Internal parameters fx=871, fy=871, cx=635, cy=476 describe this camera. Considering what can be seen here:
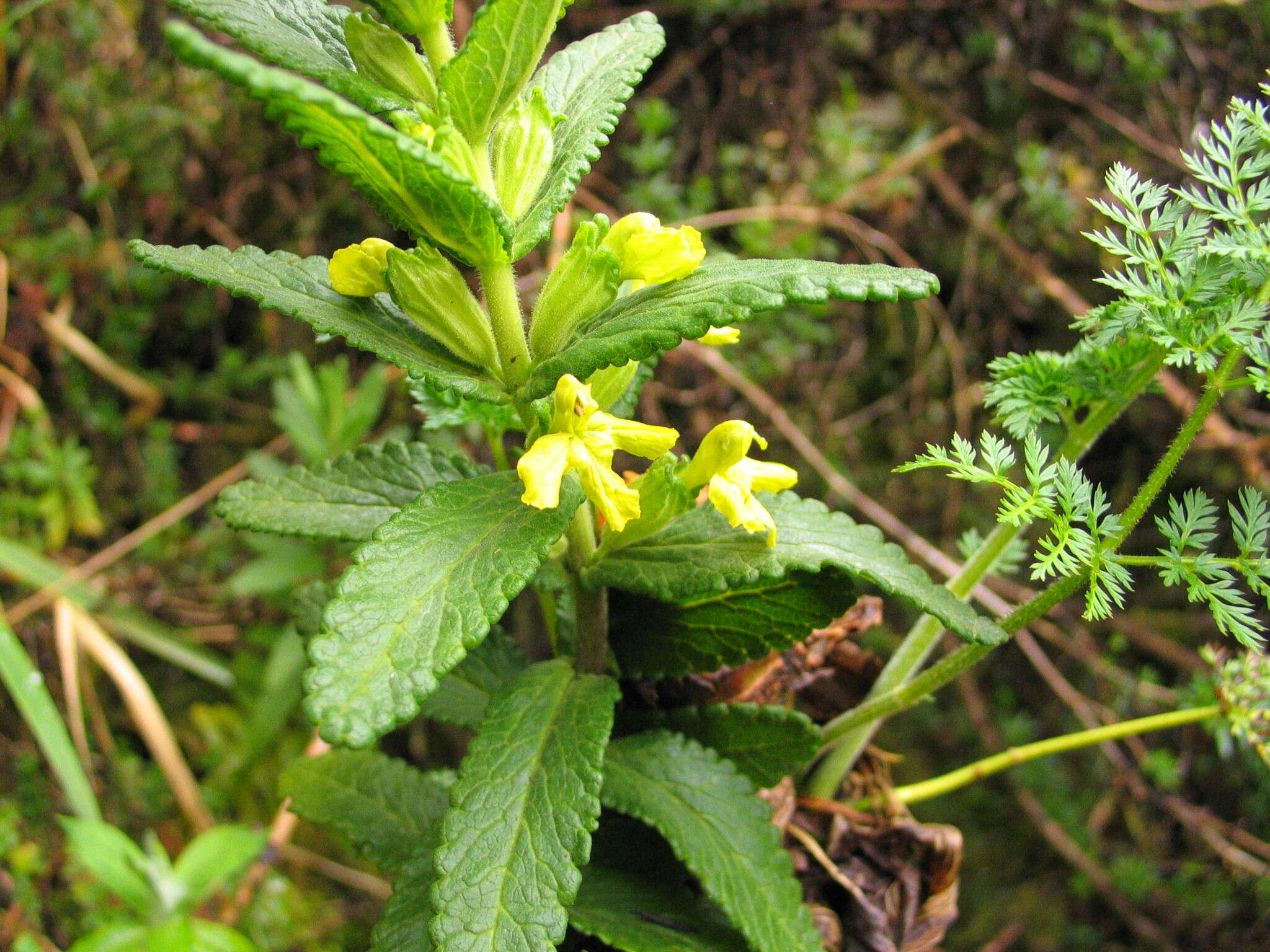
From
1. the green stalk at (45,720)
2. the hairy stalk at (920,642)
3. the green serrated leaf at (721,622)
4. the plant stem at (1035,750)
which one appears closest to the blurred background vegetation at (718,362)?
the green stalk at (45,720)

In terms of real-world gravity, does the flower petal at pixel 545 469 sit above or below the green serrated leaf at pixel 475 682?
above

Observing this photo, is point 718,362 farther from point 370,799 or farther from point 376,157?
point 376,157

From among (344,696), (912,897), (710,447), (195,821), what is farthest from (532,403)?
(195,821)

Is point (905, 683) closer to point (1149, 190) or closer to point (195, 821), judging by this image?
point (1149, 190)

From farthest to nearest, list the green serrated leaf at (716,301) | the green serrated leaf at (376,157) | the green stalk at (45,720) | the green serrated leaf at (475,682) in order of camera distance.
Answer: the green stalk at (45,720) → the green serrated leaf at (475,682) → the green serrated leaf at (716,301) → the green serrated leaf at (376,157)

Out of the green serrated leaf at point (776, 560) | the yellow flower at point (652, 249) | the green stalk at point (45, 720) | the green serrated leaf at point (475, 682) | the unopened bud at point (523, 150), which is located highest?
the unopened bud at point (523, 150)

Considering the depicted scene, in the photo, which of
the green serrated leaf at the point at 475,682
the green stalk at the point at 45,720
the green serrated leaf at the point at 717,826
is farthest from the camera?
the green stalk at the point at 45,720

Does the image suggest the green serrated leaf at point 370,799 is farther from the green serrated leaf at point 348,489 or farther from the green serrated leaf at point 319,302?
the green serrated leaf at point 319,302
